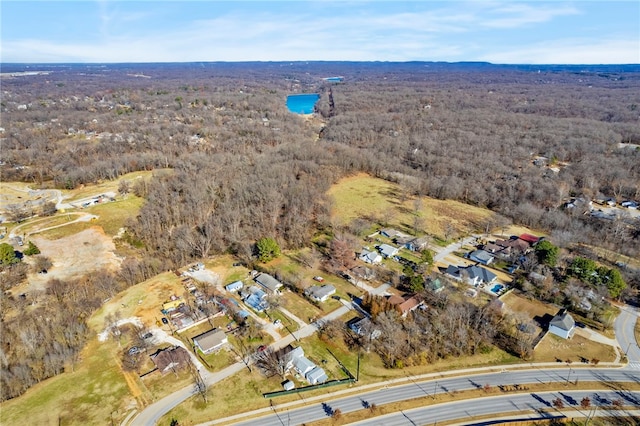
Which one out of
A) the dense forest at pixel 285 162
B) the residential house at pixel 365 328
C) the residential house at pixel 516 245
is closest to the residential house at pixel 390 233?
the dense forest at pixel 285 162

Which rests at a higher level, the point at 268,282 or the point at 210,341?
the point at 268,282

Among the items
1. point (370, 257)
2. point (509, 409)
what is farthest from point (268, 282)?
point (509, 409)

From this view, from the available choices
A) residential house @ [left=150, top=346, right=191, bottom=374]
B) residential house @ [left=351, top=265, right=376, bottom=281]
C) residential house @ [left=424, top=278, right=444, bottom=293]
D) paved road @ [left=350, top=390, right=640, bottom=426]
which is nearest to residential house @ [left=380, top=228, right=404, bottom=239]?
residential house @ [left=351, top=265, right=376, bottom=281]

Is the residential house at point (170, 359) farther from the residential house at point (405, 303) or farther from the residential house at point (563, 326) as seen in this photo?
the residential house at point (563, 326)

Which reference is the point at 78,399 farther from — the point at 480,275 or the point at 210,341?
the point at 480,275

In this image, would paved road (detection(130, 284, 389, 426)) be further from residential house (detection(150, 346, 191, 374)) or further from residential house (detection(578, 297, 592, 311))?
residential house (detection(578, 297, 592, 311))

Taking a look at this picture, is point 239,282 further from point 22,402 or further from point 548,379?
point 548,379
